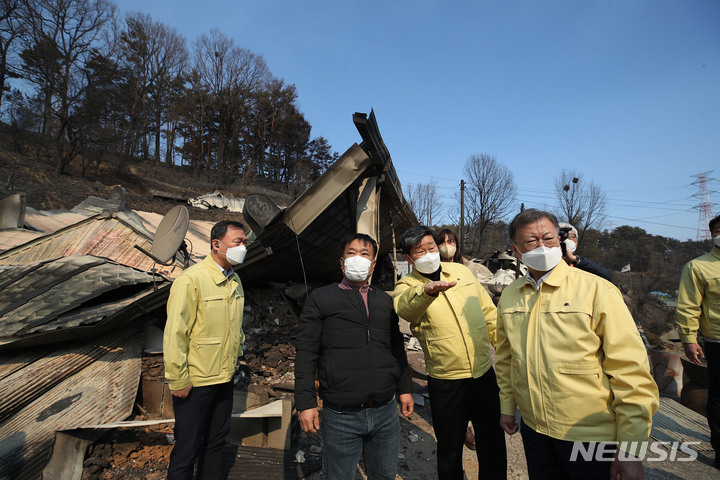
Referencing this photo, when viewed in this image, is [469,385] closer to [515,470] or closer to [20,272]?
[515,470]

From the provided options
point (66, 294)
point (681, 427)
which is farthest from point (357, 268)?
point (681, 427)

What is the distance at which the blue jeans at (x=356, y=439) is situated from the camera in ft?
5.71

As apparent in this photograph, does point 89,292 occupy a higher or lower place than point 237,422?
higher

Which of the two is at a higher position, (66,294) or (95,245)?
(95,245)

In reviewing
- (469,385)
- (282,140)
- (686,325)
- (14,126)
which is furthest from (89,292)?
(282,140)

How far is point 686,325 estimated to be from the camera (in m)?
2.73

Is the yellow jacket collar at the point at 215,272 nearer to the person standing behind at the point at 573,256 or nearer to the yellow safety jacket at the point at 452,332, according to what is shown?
the yellow safety jacket at the point at 452,332

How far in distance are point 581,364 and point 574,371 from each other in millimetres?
42

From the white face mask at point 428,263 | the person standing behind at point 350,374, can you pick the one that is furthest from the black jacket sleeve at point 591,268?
the person standing behind at point 350,374

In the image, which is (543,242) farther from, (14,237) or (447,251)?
(14,237)

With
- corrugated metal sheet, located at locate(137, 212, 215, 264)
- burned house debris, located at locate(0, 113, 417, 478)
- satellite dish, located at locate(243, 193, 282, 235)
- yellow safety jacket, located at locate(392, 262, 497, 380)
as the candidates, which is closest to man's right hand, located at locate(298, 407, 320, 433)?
yellow safety jacket, located at locate(392, 262, 497, 380)

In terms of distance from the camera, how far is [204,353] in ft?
7.17

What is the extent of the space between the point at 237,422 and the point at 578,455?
2.86 m

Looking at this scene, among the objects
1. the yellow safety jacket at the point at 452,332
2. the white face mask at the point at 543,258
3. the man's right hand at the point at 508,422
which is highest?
the white face mask at the point at 543,258
